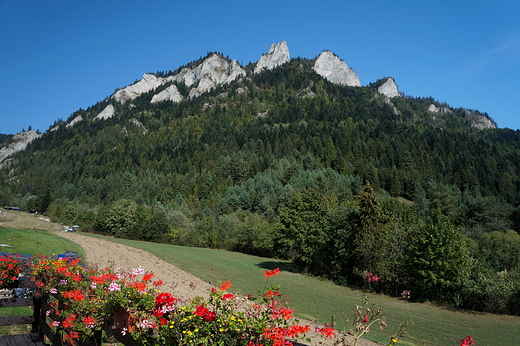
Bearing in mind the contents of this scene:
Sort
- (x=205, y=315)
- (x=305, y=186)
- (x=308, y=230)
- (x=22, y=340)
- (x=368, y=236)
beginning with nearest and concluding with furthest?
(x=205, y=315)
(x=22, y=340)
(x=368, y=236)
(x=308, y=230)
(x=305, y=186)

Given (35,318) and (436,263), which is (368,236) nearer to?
(436,263)

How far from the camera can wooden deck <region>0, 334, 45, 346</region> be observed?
5.14m

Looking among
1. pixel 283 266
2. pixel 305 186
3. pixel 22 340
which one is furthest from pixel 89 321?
pixel 305 186

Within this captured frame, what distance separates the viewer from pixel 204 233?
213 ft

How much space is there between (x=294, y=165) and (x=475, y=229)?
55.8 m

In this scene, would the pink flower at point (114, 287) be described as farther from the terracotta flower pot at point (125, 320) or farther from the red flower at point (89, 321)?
the red flower at point (89, 321)

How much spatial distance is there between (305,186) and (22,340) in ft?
259

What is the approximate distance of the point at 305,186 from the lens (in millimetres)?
82562

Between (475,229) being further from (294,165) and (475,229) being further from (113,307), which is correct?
(113,307)

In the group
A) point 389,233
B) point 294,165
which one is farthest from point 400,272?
point 294,165

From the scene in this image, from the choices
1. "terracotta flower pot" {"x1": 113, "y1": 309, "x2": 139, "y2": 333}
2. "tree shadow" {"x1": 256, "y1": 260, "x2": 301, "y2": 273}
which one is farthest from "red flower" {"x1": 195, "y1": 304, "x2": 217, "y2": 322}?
"tree shadow" {"x1": 256, "y1": 260, "x2": 301, "y2": 273}

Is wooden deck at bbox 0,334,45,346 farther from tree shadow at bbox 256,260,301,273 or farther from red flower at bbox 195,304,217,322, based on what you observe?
tree shadow at bbox 256,260,301,273

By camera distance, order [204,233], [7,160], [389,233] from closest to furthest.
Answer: [389,233], [204,233], [7,160]

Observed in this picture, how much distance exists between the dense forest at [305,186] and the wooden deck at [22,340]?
88.8ft
